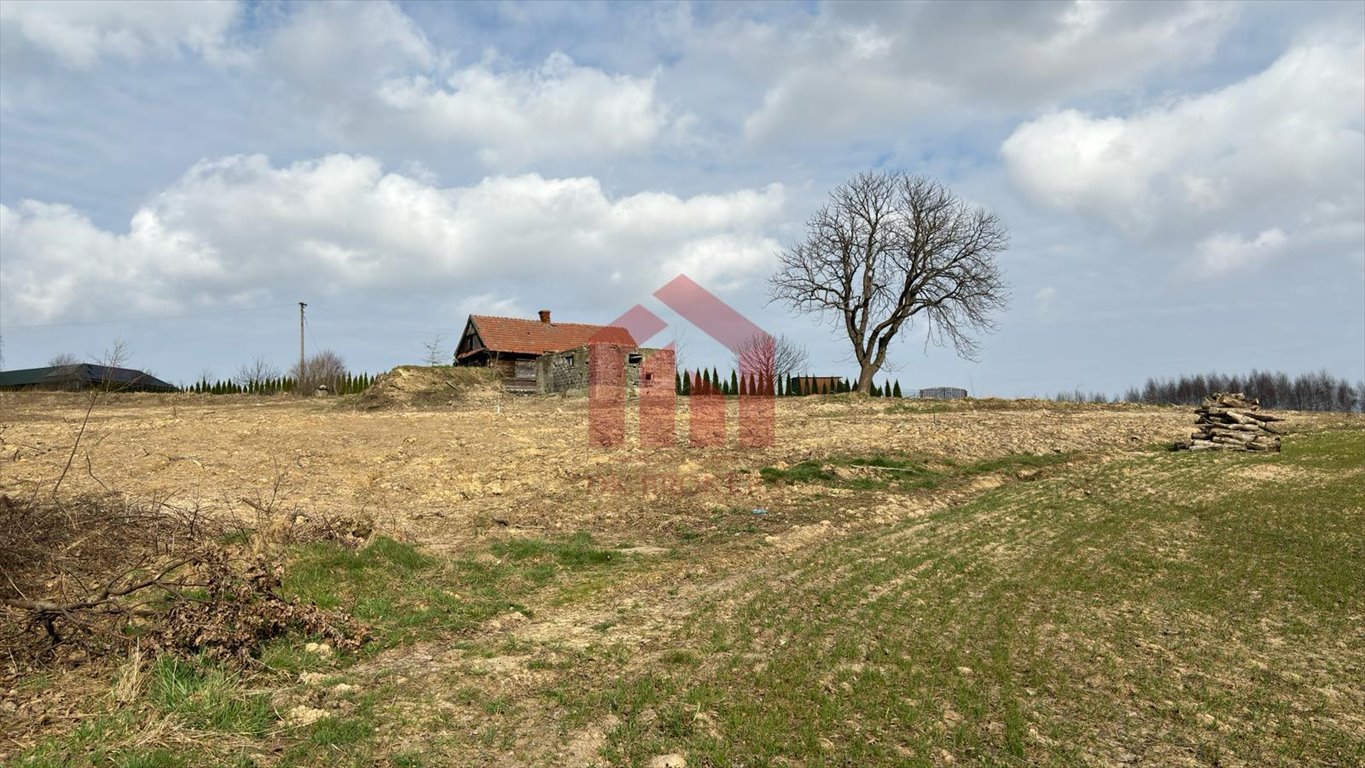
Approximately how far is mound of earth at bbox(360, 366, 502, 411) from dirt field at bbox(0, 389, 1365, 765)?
942cm

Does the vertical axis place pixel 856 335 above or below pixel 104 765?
above

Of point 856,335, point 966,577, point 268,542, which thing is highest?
point 856,335

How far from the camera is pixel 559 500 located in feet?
47.2

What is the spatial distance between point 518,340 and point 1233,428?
3818 cm

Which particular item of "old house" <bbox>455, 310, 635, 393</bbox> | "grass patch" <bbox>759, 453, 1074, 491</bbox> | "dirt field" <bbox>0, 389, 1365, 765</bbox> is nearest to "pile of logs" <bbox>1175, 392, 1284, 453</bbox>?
"dirt field" <bbox>0, 389, 1365, 765</bbox>

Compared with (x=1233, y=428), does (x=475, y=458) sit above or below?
below

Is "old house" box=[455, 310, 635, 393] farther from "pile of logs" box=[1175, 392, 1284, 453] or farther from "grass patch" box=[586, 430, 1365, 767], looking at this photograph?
"grass patch" box=[586, 430, 1365, 767]

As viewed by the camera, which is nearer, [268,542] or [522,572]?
[268,542]

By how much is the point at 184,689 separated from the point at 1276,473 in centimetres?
1930

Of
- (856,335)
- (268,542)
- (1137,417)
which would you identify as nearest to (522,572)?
(268,542)

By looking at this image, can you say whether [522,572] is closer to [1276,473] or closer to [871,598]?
[871,598]

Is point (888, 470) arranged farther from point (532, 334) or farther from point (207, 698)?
point (532, 334)

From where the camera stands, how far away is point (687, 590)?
9.04 metres

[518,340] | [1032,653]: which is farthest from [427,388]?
[1032,653]
